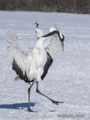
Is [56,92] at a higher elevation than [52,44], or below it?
below

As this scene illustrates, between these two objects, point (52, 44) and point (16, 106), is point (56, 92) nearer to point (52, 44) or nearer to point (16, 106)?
point (52, 44)

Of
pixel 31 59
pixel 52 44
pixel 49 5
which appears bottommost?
pixel 31 59

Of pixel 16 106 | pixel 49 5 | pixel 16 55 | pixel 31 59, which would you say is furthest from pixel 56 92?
pixel 49 5

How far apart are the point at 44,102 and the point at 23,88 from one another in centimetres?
130

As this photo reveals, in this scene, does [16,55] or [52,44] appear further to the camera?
[52,44]

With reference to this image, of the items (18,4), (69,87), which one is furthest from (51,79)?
(18,4)

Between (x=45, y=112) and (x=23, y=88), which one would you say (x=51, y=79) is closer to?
(x=23, y=88)

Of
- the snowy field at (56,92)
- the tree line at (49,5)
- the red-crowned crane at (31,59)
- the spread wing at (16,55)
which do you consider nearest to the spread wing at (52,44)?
the red-crowned crane at (31,59)

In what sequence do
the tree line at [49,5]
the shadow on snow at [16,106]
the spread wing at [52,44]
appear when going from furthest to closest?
the tree line at [49,5] → the spread wing at [52,44] → the shadow on snow at [16,106]

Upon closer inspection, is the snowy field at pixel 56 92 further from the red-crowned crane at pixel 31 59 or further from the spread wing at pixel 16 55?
the spread wing at pixel 16 55

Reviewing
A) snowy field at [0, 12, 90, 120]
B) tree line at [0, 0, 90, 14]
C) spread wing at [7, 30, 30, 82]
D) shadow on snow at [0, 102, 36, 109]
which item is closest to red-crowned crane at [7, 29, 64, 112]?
spread wing at [7, 30, 30, 82]

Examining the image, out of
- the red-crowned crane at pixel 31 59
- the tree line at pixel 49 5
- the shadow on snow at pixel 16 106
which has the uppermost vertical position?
the tree line at pixel 49 5

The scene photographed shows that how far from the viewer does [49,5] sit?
1783 inches

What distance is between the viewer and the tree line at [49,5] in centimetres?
4366
